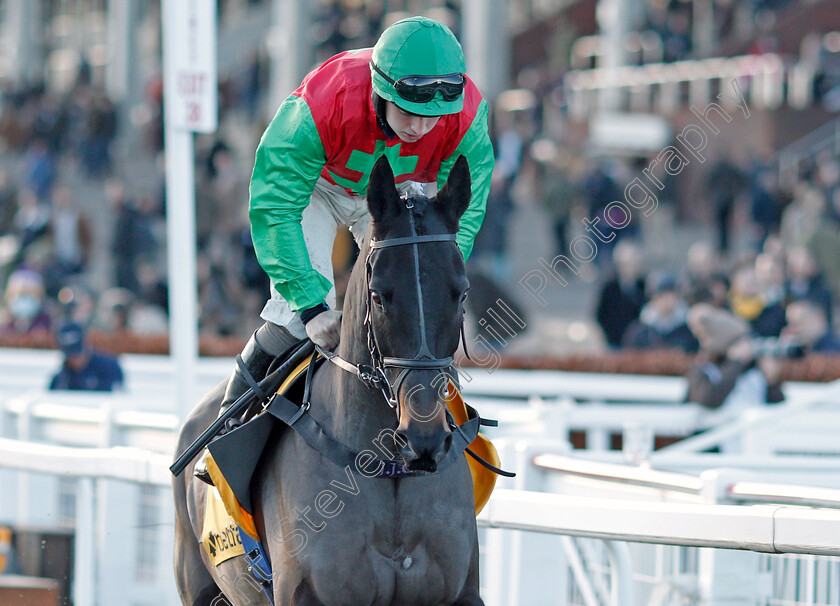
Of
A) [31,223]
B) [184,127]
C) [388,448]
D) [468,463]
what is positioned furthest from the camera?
[31,223]

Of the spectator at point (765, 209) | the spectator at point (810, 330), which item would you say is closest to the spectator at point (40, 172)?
the spectator at point (765, 209)

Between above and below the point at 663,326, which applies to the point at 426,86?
above

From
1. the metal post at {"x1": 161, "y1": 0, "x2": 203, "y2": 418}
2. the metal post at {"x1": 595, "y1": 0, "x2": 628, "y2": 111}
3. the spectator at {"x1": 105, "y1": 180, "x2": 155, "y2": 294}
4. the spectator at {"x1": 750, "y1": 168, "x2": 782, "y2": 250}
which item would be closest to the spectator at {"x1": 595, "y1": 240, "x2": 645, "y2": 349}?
the spectator at {"x1": 750, "y1": 168, "x2": 782, "y2": 250}

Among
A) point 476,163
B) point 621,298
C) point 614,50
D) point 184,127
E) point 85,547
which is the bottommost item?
point 85,547

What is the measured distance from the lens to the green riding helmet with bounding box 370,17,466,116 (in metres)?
3.05

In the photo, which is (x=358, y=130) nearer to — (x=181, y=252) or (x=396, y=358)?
(x=396, y=358)

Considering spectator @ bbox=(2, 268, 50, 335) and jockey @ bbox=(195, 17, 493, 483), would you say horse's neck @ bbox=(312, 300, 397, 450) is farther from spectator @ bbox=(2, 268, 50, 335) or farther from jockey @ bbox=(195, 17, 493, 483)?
spectator @ bbox=(2, 268, 50, 335)

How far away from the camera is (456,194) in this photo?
3018 millimetres

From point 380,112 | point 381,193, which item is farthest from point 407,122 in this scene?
point 381,193

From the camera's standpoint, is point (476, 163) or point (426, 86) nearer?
point (426, 86)

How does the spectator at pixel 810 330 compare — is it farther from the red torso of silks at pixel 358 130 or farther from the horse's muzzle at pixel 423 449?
the horse's muzzle at pixel 423 449

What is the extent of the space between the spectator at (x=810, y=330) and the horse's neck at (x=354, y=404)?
23.3 feet

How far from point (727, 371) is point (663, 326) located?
105 inches

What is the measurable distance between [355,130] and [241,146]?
1750 centimetres
